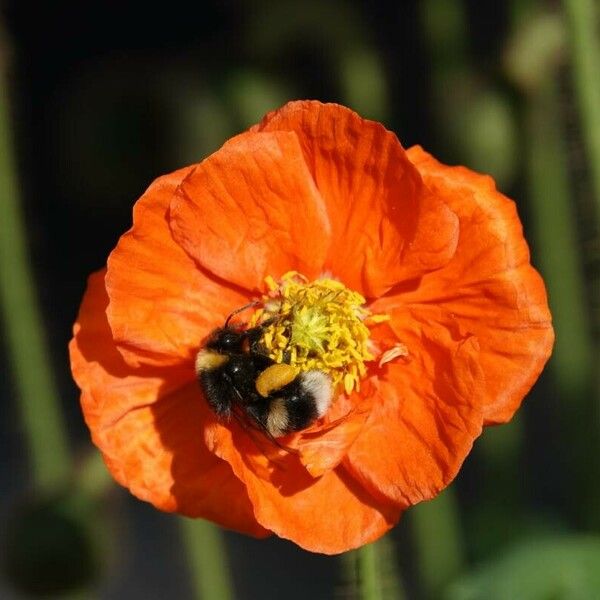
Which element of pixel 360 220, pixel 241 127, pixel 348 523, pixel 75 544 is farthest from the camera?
pixel 241 127

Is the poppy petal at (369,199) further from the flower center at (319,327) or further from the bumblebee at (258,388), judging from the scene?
the bumblebee at (258,388)

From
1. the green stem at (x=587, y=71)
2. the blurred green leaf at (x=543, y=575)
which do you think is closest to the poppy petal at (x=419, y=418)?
the green stem at (x=587, y=71)

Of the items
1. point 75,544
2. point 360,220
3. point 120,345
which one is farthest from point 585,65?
point 75,544

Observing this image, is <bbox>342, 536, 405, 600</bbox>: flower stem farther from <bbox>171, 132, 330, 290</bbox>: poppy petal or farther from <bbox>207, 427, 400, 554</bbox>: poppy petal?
<bbox>171, 132, 330, 290</bbox>: poppy petal

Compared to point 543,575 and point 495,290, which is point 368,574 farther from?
point 543,575

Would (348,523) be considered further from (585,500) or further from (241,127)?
(241,127)

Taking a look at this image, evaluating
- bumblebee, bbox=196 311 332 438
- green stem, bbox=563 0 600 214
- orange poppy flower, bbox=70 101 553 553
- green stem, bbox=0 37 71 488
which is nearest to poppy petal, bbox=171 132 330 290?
orange poppy flower, bbox=70 101 553 553
